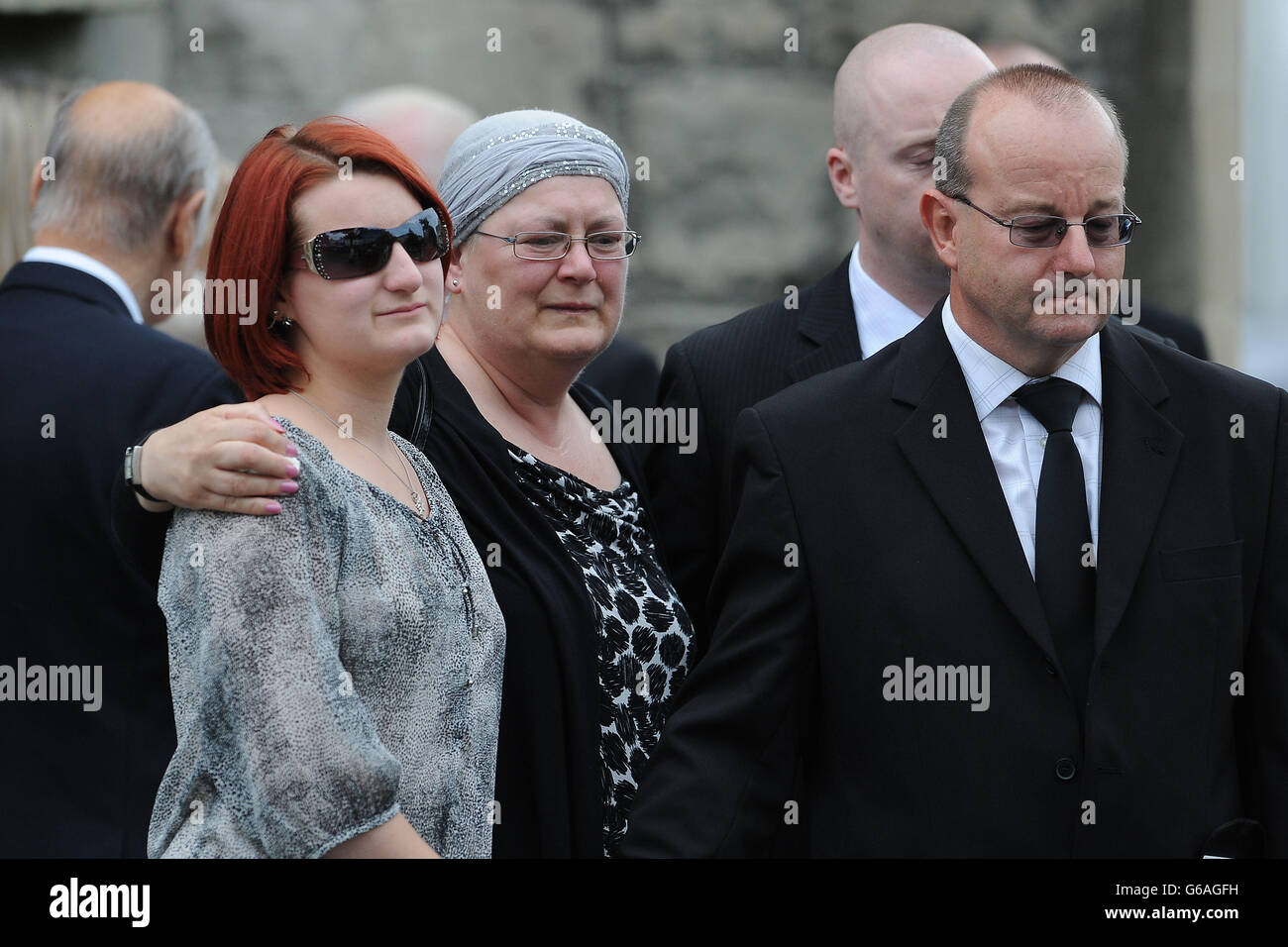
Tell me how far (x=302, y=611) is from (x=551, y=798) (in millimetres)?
816

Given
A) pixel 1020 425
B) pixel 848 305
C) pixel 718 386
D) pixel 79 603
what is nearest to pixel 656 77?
pixel 848 305

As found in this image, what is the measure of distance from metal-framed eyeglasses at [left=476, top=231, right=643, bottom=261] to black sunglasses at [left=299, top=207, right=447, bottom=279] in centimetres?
62

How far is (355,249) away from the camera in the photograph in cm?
259

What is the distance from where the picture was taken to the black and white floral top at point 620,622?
3.15 metres

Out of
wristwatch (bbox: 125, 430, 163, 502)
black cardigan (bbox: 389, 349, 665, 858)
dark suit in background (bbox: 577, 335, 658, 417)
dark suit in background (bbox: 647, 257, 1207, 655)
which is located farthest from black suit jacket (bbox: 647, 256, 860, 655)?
wristwatch (bbox: 125, 430, 163, 502)

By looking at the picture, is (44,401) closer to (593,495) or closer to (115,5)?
(593,495)

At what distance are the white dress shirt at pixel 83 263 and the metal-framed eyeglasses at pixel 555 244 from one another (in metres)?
1.14

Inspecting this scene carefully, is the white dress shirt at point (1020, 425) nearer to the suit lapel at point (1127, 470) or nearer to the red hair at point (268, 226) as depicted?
the suit lapel at point (1127, 470)

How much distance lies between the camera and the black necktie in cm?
281

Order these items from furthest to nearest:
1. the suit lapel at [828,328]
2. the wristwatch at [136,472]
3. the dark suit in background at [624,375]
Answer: the dark suit in background at [624,375] < the suit lapel at [828,328] < the wristwatch at [136,472]

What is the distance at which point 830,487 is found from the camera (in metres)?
2.97

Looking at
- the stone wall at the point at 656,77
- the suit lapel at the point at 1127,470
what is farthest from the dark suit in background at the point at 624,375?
the suit lapel at the point at 1127,470

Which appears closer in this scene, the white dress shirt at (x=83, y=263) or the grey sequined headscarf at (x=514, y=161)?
the grey sequined headscarf at (x=514, y=161)

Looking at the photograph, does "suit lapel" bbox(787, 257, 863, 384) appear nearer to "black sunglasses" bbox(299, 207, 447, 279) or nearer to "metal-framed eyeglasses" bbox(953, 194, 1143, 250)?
"metal-framed eyeglasses" bbox(953, 194, 1143, 250)
